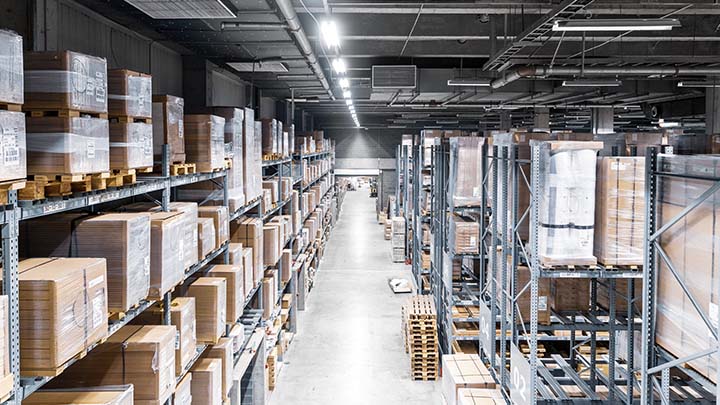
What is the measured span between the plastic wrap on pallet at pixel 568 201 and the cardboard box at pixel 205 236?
3.35 m

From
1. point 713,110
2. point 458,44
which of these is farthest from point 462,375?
point 713,110

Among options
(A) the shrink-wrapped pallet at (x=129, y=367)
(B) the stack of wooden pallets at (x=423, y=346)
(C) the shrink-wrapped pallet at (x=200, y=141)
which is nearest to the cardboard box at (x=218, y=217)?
(C) the shrink-wrapped pallet at (x=200, y=141)

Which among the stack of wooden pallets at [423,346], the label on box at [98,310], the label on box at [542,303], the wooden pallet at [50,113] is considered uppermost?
the wooden pallet at [50,113]

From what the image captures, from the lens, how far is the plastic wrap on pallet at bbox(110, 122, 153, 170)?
4.31m

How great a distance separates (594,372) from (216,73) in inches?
281

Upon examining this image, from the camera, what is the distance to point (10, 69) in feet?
9.68

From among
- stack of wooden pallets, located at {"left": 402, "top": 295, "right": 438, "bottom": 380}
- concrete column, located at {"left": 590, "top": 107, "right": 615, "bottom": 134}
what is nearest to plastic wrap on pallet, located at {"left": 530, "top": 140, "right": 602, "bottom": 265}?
stack of wooden pallets, located at {"left": 402, "top": 295, "right": 438, "bottom": 380}

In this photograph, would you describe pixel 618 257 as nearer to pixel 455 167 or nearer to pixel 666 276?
pixel 666 276

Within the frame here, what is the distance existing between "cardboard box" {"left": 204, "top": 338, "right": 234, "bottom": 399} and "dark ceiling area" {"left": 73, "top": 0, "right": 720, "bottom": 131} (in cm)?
342

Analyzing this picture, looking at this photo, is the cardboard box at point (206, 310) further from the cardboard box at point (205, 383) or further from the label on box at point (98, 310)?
the label on box at point (98, 310)

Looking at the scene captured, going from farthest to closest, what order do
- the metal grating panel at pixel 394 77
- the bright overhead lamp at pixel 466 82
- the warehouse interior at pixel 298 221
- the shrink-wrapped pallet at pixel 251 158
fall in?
1. the bright overhead lamp at pixel 466 82
2. the metal grating panel at pixel 394 77
3. the shrink-wrapped pallet at pixel 251 158
4. the warehouse interior at pixel 298 221

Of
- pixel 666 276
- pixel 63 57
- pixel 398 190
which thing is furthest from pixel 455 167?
pixel 398 190

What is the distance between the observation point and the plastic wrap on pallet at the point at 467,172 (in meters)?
10.0

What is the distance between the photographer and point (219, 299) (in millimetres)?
6344
